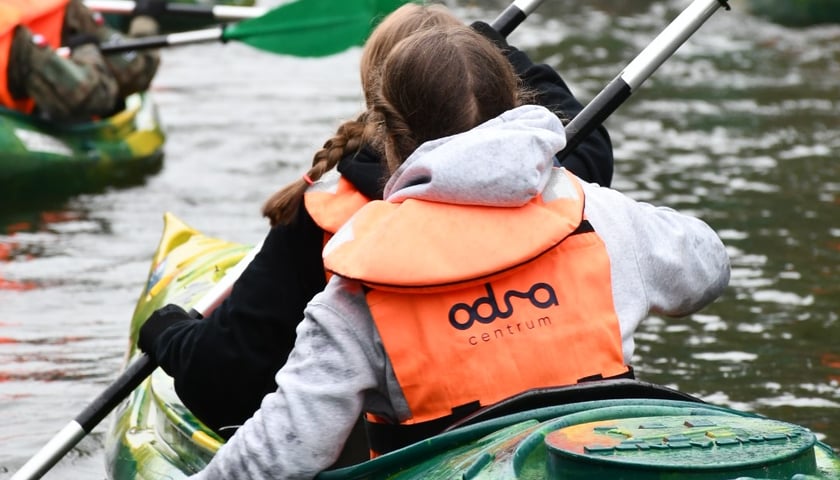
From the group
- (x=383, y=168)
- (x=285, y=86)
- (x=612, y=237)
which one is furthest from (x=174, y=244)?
(x=285, y=86)

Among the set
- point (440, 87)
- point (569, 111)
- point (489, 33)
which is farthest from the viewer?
point (569, 111)

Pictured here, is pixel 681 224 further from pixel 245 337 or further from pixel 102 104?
pixel 102 104

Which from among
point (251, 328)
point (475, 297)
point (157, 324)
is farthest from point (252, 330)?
point (475, 297)

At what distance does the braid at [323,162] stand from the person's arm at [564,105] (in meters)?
0.58

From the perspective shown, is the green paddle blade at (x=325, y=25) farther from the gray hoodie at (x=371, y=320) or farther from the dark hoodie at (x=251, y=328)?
the gray hoodie at (x=371, y=320)

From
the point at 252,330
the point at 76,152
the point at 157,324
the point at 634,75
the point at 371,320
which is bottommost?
the point at 76,152

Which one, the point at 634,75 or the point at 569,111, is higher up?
the point at 634,75

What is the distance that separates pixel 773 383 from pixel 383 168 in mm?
2674

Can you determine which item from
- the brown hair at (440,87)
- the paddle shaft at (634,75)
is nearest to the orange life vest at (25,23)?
the paddle shaft at (634,75)

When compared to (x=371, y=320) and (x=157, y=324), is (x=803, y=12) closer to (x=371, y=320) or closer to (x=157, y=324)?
(x=157, y=324)

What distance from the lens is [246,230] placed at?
7.48 metres

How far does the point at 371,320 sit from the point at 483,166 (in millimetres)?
313

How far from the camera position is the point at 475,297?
2492 millimetres

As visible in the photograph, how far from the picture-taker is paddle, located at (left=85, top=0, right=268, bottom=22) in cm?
862
